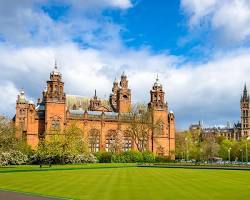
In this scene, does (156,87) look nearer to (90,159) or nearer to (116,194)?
(90,159)

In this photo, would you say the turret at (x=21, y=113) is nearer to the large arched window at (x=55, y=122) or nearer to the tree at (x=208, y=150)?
the large arched window at (x=55, y=122)

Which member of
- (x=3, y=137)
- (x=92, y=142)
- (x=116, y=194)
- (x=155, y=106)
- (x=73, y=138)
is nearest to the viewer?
(x=116, y=194)

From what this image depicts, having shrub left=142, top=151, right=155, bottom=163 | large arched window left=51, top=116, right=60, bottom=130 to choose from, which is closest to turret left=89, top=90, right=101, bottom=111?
large arched window left=51, top=116, right=60, bottom=130

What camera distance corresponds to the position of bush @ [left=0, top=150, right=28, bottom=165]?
232 ft

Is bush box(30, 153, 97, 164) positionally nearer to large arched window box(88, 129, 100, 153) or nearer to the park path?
large arched window box(88, 129, 100, 153)

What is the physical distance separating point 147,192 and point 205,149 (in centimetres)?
10625

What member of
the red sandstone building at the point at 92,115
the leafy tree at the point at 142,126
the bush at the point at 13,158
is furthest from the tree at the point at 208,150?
the bush at the point at 13,158

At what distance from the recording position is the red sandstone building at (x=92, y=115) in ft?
332

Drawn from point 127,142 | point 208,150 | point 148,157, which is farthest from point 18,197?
point 208,150

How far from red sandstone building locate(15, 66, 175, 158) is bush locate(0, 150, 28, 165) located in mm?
18394

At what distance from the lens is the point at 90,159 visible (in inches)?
3484

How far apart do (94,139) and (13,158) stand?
35925mm

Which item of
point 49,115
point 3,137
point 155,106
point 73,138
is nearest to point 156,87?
point 155,106

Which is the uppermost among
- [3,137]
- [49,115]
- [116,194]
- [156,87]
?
[156,87]
